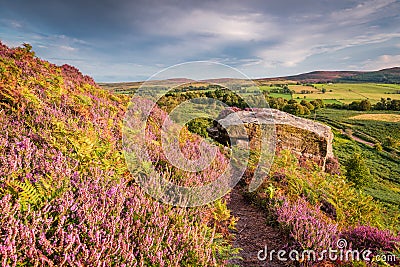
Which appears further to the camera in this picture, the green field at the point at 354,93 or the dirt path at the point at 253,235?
the green field at the point at 354,93

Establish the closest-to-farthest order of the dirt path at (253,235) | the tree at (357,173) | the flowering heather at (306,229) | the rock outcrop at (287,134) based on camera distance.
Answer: the flowering heather at (306,229) < the dirt path at (253,235) < the rock outcrop at (287,134) < the tree at (357,173)

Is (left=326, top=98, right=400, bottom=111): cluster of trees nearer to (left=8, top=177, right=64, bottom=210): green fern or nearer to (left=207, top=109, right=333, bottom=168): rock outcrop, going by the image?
(left=207, top=109, right=333, bottom=168): rock outcrop

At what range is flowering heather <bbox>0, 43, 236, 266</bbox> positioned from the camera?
199 cm

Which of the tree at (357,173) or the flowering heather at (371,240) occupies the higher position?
the flowering heather at (371,240)

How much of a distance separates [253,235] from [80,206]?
2802 mm

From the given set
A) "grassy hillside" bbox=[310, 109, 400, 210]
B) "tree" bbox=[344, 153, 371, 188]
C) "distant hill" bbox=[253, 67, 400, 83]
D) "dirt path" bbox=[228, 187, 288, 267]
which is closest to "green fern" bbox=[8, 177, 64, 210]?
"dirt path" bbox=[228, 187, 288, 267]

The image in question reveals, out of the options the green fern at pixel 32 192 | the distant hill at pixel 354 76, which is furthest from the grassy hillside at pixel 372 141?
the distant hill at pixel 354 76

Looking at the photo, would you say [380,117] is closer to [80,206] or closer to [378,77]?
[378,77]

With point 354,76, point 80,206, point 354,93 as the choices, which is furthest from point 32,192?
point 354,76

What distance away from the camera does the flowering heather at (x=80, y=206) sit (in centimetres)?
199

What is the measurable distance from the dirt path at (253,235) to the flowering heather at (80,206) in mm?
630

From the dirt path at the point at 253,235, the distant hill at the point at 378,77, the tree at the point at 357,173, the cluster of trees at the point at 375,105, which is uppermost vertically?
the distant hill at the point at 378,77

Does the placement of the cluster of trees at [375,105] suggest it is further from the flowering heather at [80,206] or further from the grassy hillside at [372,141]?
the flowering heather at [80,206]

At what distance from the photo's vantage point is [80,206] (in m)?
2.41
